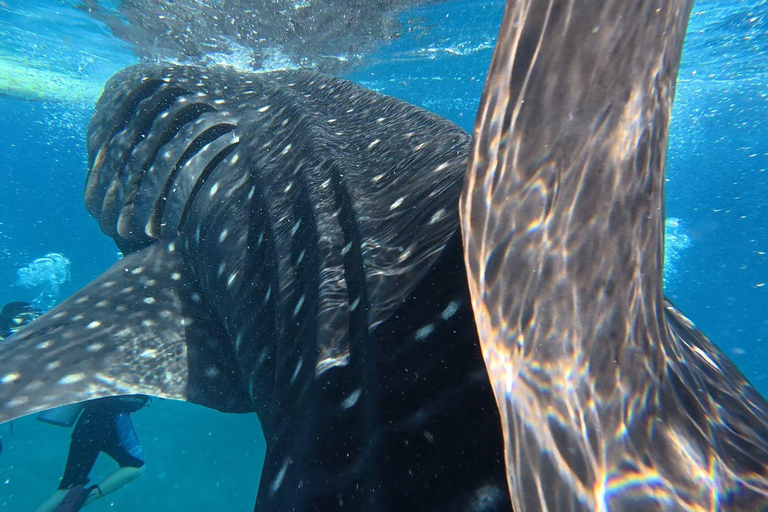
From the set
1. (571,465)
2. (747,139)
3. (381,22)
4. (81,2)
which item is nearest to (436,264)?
(571,465)

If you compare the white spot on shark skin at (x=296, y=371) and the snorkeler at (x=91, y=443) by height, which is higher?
the snorkeler at (x=91, y=443)

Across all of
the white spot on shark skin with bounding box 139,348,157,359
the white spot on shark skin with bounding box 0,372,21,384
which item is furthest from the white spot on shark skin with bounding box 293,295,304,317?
the white spot on shark skin with bounding box 0,372,21,384

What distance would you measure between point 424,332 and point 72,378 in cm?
238

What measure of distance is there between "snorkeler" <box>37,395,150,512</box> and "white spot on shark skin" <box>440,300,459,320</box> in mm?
6971

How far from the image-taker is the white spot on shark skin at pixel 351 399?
1517mm

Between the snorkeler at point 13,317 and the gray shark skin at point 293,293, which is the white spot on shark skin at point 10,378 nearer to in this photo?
the gray shark skin at point 293,293

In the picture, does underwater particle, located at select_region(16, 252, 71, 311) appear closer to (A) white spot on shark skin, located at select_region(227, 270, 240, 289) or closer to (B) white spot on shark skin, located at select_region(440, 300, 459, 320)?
(A) white spot on shark skin, located at select_region(227, 270, 240, 289)

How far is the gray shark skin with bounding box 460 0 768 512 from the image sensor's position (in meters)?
1.00

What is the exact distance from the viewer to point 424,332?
1.51 m

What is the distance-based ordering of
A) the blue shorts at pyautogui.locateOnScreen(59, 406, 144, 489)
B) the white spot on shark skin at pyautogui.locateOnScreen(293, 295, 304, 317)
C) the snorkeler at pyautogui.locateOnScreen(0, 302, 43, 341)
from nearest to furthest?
1. the white spot on shark skin at pyautogui.locateOnScreen(293, 295, 304, 317)
2. the blue shorts at pyautogui.locateOnScreen(59, 406, 144, 489)
3. the snorkeler at pyautogui.locateOnScreen(0, 302, 43, 341)

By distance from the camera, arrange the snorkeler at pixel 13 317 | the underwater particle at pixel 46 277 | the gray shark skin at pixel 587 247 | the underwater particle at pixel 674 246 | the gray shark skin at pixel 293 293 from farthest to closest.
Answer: the underwater particle at pixel 674 246
the underwater particle at pixel 46 277
the snorkeler at pixel 13 317
the gray shark skin at pixel 293 293
the gray shark skin at pixel 587 247

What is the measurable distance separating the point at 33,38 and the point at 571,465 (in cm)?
2229

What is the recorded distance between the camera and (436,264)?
168cm

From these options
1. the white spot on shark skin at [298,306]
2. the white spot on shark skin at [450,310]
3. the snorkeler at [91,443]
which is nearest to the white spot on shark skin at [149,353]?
the white spot on shark skin at [298,306]
